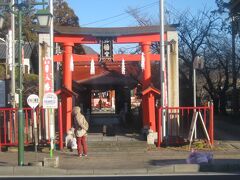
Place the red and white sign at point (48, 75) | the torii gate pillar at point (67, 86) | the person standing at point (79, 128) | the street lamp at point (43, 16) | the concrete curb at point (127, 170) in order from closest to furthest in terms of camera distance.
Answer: the concrete curb at point (127, 170)
the street lamp at point (43, 16)
the person standing at point (79, 128)
the red and white sign at point (48, 75)
the torii gate pillar at point (67, 86)

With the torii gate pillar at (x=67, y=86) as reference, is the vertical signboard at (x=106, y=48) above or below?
above

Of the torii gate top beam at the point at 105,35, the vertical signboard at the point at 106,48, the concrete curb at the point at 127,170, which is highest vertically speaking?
the torii gate top beam at the point at 105,35

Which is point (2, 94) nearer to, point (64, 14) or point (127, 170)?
point (127, 170)

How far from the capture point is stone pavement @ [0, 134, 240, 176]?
15.2 meters

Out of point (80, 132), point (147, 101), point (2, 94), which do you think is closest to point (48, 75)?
point (80, 132)

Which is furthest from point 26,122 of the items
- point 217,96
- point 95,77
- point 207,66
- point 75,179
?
point 217,96

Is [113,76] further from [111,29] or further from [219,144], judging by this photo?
[219,144]

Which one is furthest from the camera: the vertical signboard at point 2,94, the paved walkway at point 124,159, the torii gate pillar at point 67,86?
the vertical signboard at point 2,94

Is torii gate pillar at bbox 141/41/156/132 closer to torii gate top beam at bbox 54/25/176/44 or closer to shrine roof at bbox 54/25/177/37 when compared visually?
torii gate top beam at bbox 54/25/176/44

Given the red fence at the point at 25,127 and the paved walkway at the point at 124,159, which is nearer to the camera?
the paved walkway at the point at 124,159

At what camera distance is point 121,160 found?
17734mm

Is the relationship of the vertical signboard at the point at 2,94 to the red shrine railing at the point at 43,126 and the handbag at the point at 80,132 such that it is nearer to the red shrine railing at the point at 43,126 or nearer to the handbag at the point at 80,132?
the red shrine railing at the point at 43,126

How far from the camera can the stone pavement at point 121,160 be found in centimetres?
1524

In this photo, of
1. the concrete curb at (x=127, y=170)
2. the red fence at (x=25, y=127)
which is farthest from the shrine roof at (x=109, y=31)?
the concrete curb at (x=127, y=170)
